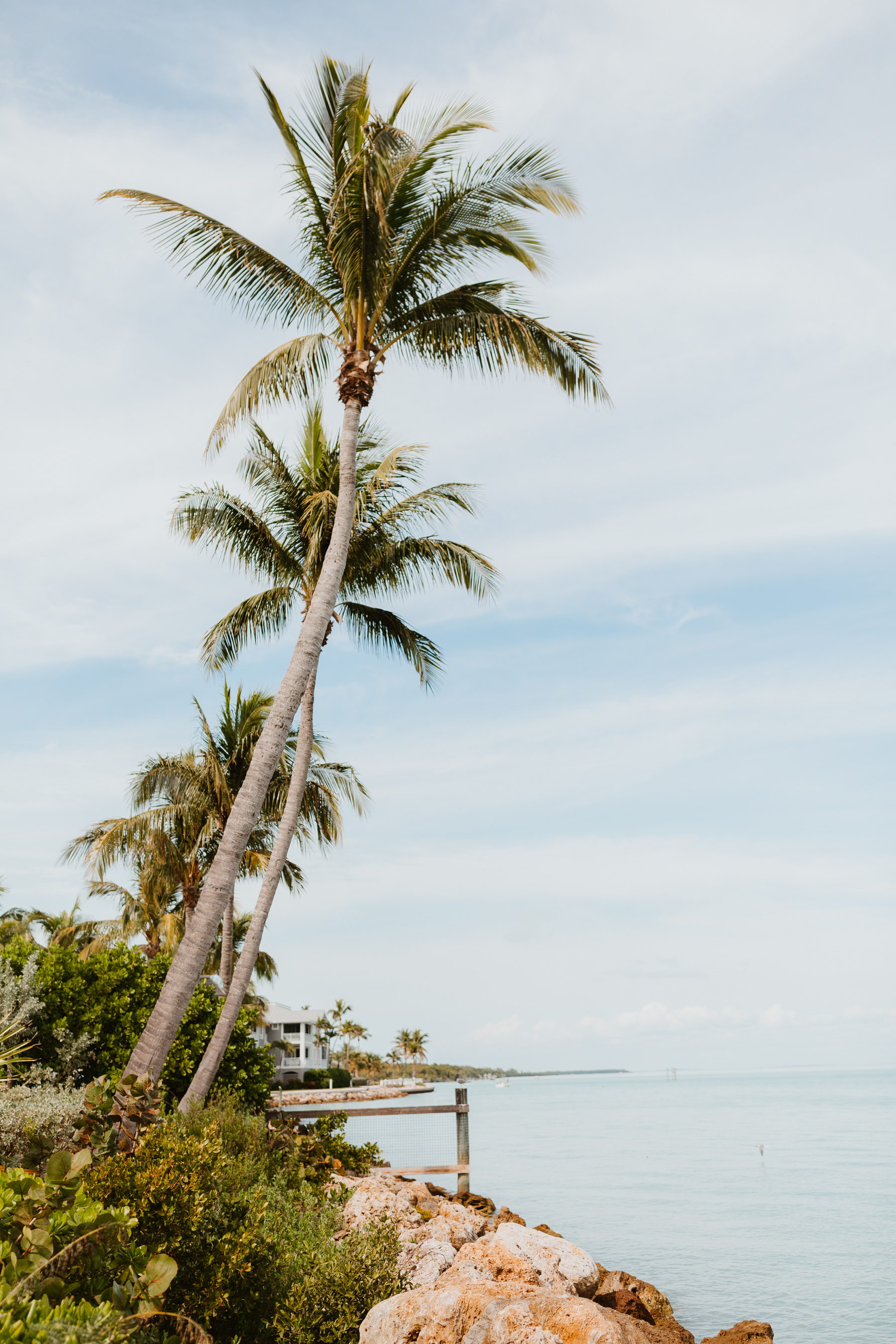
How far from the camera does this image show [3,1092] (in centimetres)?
779

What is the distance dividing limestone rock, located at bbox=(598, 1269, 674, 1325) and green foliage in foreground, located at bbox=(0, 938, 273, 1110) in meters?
4.44

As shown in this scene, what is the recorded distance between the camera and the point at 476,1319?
18.3 feet

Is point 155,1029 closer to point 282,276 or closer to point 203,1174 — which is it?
point 203,1174

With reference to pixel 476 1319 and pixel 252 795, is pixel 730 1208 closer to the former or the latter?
pixel 252 795

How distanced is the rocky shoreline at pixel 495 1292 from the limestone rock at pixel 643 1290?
0.01 metres

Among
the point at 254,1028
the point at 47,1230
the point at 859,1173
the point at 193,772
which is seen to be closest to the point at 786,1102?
the point at 254,1028

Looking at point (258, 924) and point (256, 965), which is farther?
point (256, 965)

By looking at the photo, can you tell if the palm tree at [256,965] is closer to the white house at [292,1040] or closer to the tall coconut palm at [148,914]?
the tall coconut palm at [148,914]

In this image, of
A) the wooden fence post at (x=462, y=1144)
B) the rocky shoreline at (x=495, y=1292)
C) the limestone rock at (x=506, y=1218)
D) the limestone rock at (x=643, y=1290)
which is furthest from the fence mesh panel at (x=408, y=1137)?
the rocky shoreline at (x=495, y=1292)

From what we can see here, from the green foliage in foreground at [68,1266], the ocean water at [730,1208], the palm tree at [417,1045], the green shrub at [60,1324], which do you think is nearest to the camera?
the green shrub at [60,1324]

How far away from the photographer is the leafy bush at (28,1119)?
7238mm

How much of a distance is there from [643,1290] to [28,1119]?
22.5ft

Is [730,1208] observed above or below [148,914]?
below

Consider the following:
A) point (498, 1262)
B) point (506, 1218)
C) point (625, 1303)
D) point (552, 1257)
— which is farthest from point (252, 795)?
point (506, 1218)
